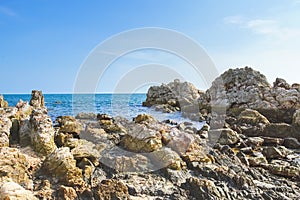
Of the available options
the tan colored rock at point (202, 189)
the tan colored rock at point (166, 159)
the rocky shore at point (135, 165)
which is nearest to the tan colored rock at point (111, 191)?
the rocky shore at point (135, 165)

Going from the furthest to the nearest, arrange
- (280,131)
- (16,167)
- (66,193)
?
(280,131)
(16,167)
(66,193)

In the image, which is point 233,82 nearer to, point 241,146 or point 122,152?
point 241,146

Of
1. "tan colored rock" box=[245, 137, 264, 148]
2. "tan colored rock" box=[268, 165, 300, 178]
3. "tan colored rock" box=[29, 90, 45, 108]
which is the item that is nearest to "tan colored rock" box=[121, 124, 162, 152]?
"tan colored rock" box=[268, 165, 300, 178]

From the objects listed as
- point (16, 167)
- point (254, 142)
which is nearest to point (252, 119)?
point (254, 142)

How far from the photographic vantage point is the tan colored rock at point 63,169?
815 centimetres

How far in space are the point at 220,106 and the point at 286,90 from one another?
754cm

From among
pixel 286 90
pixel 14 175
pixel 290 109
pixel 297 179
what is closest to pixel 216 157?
pixel 297 179

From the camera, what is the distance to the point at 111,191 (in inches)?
295

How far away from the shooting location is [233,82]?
37312mm

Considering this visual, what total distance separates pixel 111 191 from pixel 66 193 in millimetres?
1152

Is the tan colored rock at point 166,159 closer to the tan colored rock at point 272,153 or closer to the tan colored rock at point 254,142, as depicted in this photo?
the tan colored rock at point 272,153

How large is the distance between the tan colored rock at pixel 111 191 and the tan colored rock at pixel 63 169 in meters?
0.89

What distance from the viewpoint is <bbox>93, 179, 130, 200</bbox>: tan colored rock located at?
24.1 feet

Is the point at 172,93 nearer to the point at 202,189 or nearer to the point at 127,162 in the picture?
the point at 127,162
